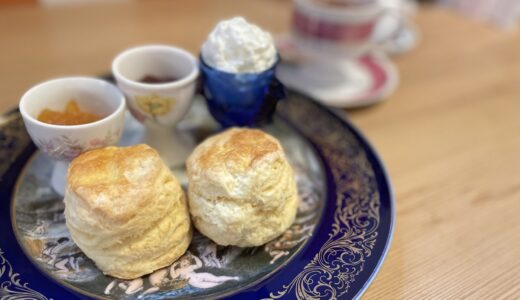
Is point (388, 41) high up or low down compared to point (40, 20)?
up

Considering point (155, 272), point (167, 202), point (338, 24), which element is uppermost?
point (338, 24)

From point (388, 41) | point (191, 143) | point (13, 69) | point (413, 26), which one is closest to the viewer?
point (191, 143)

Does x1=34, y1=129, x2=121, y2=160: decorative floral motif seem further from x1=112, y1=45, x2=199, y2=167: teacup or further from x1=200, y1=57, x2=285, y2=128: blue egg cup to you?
x1=200, y1=57, x2=285, y2=128: blue egg cup

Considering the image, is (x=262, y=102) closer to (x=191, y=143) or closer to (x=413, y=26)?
(x=191, y=143)

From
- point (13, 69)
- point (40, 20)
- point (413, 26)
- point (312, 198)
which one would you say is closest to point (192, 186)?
point (312, 198)

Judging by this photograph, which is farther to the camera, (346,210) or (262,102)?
(262,102)

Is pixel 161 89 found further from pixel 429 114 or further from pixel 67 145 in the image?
pixel 429 114

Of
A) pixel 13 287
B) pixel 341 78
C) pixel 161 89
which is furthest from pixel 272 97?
pixel 13 287
